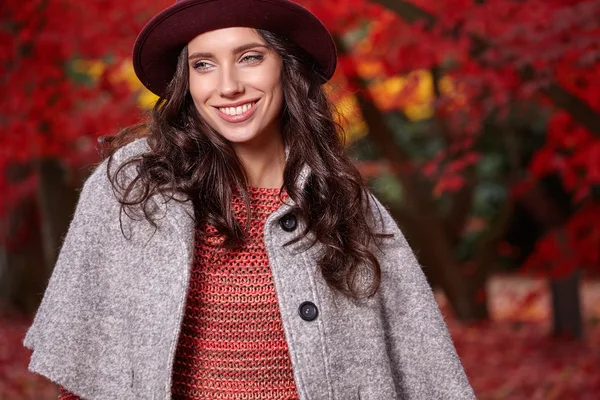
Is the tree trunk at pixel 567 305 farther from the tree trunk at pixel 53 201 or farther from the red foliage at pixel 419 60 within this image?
the tree trunk at pixel 53 201

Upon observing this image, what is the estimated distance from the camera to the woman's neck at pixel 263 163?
112 inches

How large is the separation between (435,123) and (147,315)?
7.62 metres

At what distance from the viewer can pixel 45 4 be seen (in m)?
5.73

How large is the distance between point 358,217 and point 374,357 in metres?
0.43

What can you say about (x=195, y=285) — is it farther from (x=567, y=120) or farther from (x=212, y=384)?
(x=567, y=120)

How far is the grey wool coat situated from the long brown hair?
0.18 feet

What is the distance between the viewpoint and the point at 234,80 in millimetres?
2625

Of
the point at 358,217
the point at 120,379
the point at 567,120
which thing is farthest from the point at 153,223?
the point at 567,120

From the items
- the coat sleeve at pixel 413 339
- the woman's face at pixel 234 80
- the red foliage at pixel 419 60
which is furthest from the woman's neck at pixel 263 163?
the red foliage at pixel 419 60

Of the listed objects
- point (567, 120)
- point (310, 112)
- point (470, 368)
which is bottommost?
point (470, 368)

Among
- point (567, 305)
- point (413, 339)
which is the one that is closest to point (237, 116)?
point (413, 339)

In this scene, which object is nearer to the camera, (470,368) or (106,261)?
(106,261)

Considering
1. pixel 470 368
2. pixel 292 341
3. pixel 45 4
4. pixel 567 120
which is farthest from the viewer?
pixel 470 368

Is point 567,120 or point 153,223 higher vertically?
point 153,223
